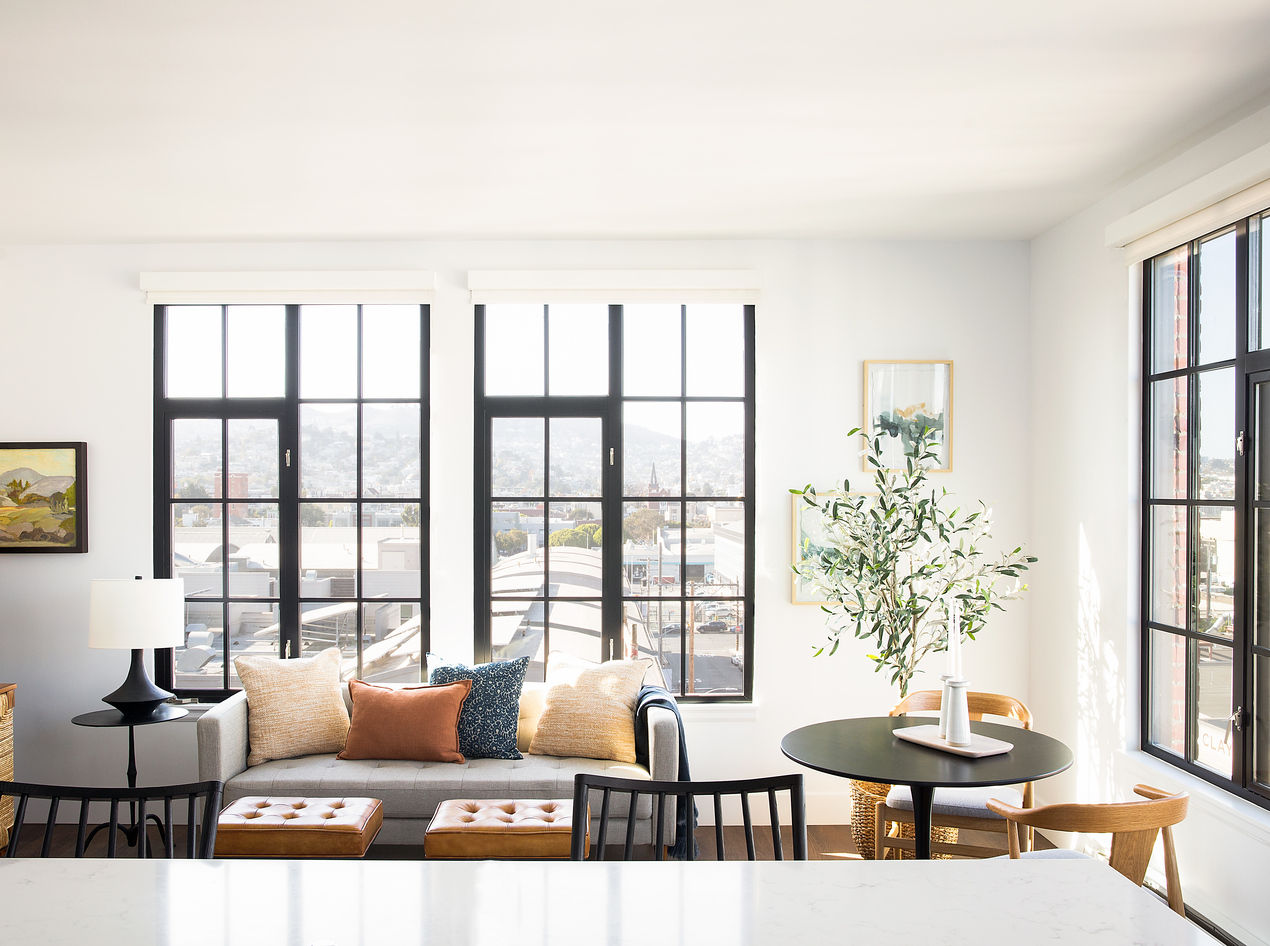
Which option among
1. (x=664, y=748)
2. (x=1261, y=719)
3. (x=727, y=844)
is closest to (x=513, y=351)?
(x=664, y=748)

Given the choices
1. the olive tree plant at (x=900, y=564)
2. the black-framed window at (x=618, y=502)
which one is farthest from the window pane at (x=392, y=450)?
the olive tree plant at (x=900, y=564)

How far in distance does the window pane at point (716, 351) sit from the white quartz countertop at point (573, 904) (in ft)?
11.0

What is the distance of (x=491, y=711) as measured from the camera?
4.17 m

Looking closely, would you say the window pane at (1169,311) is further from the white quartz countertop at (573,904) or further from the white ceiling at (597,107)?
the white quartz countertop at (573,904)

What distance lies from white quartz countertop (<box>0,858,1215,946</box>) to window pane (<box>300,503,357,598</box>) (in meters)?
3.20

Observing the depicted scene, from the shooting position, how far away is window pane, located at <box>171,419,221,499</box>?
4.77 metres

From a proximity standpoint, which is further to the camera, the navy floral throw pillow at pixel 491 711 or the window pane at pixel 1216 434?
the navy floral throw pillow at pixel 491 711

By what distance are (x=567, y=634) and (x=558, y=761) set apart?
2.56 feet

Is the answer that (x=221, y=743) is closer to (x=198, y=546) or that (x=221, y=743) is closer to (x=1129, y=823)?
(x=198, y=546)

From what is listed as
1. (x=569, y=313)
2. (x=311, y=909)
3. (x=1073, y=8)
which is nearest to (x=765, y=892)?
(x=311, y=909)

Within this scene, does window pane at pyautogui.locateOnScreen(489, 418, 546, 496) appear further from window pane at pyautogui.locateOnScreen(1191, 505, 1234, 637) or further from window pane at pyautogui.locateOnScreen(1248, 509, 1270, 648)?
window pane at pyautogui.locateOnScreen(1248, 509, 1270, 648)

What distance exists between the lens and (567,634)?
473cm

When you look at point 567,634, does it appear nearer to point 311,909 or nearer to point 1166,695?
point 1166,695

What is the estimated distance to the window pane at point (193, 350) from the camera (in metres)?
4.77
